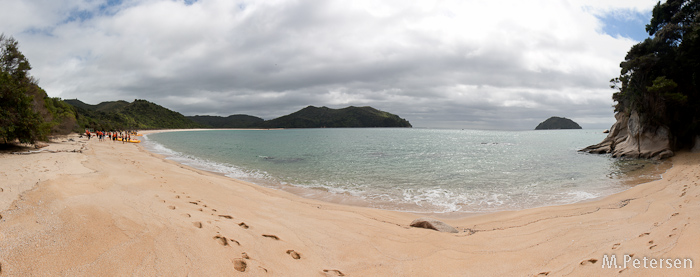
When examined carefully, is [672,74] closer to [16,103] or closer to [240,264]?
[240,264]

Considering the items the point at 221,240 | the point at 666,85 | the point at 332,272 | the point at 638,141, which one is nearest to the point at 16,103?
the point at 221,240

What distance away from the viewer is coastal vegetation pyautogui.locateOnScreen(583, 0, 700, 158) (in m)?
26.2

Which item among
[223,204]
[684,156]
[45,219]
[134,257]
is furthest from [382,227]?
[684,156]

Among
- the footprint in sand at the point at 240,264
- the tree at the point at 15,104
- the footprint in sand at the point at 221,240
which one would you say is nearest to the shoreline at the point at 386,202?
the footprint in sand at the point at 221,240

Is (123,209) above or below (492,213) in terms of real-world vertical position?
above

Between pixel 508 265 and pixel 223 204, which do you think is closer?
pixel 508 265

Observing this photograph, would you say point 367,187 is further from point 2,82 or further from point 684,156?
point 684,156

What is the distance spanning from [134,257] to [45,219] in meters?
2.13

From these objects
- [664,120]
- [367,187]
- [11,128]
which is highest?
[664,120]

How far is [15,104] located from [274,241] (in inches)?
1026

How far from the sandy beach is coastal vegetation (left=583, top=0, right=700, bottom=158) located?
29.6 meters

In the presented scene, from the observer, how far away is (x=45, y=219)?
4336mm

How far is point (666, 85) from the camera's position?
2544cm

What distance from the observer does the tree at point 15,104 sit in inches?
717
